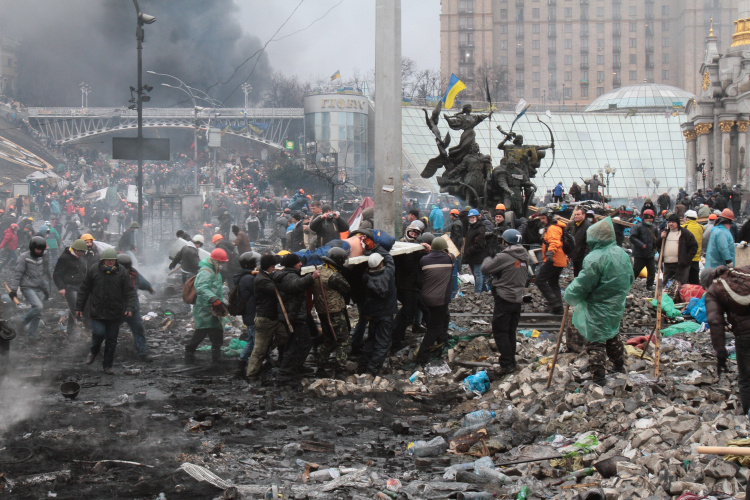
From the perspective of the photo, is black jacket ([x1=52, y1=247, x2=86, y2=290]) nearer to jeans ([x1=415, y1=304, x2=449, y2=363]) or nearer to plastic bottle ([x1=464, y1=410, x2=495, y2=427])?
jeans ([x1=415, y1=304, x2=449, y2=363])

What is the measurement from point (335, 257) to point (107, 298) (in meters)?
3.00

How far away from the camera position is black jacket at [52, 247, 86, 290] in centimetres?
1202

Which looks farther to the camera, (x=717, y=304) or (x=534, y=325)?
(x=534, y=325)

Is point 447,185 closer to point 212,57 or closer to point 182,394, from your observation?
point 182,394

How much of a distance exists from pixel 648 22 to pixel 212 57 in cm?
6126

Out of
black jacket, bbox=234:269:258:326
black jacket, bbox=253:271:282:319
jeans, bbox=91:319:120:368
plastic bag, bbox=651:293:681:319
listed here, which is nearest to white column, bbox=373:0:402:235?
black jacket, bbox=234:269:258:326

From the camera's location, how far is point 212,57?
107 m

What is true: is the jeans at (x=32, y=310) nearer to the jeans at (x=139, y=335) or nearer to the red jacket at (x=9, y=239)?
the jeans at (x=139, y=335)

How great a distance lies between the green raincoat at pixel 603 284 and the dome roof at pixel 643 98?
75.8m

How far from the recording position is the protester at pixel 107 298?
9883 mm

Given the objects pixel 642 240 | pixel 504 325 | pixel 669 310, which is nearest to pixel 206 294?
pixel 504 325

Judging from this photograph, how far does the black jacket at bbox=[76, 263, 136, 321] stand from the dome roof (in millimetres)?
75513

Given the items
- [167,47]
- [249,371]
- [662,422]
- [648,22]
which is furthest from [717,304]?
[648,22]

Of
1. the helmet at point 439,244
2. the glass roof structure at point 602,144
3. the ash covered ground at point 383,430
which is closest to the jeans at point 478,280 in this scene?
the ash covered ground at point 383,430
